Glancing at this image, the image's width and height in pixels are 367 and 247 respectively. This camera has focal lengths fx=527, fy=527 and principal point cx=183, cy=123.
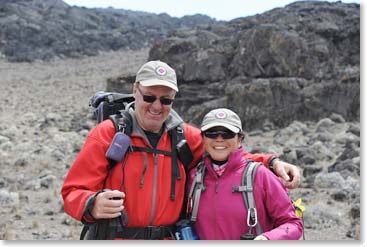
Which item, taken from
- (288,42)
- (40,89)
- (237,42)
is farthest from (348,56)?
(40,89)

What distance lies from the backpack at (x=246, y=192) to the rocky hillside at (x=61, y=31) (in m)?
58.8

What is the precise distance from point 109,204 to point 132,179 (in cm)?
30

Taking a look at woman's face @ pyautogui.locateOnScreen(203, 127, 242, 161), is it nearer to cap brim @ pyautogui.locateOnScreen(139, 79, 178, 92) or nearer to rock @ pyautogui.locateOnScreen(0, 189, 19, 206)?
cap brim @ pyautogui.locateOnScreen(139, 79, 178, 92)

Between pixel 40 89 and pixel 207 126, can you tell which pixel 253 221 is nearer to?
pixel 207 126

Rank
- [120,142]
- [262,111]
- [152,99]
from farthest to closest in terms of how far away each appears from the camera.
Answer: [262,111] → [152,99] → [120,142]

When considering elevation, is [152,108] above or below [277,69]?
below

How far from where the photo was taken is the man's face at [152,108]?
3.38m

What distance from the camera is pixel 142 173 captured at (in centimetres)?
327

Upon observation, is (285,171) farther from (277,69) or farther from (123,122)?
(277,69)

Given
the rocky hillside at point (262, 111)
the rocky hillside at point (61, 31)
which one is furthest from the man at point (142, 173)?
the rocky hillside at point (61, 31)

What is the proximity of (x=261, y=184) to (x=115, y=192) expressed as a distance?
0.93 m

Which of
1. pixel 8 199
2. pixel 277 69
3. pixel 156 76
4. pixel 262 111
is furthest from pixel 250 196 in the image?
pixel 277 69

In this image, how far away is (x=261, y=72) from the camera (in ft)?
71.3

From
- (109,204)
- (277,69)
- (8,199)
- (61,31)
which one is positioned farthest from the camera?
(61,31)
